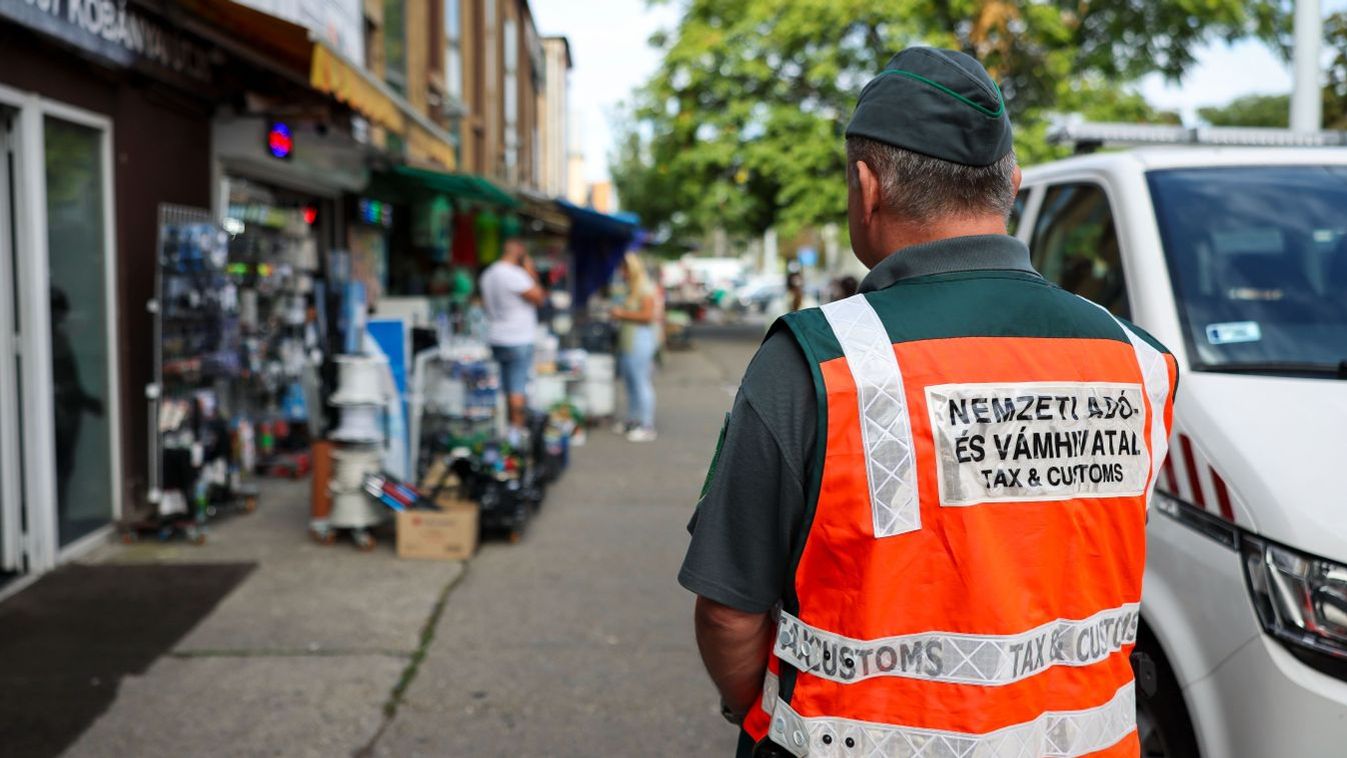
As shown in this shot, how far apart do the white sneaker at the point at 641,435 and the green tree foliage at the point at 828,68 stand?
45.6 feet

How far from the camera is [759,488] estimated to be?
1.69m

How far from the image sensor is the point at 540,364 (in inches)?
469

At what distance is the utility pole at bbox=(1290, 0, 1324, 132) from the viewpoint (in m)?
10.4

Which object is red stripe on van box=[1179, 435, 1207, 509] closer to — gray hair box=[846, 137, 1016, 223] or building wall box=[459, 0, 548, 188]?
gray hair box=[846, 137, 1016, 223]

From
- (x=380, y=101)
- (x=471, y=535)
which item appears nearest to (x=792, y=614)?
(x=471, y=535)

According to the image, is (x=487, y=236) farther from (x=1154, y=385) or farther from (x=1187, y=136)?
(x=1154, y=385)

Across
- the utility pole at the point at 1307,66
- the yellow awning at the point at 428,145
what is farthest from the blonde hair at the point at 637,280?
the utility pole at the point at 1307,66

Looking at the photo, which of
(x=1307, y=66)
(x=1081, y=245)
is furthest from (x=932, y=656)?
(x=1307, y=66)

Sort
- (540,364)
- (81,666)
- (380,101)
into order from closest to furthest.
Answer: (81,666)
(380,101)
(540,364)

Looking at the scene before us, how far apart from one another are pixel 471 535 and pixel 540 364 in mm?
5155

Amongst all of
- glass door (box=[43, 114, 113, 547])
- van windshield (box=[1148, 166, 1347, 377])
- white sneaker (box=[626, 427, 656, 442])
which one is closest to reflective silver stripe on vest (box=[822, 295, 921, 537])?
van windshield (box=[1148, 166, 1347, 377])

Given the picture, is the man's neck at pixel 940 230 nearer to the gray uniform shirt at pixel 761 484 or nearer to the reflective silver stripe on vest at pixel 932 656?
the gray uniform shirt at pixel 761 484

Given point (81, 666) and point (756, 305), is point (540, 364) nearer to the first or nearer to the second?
point (81, 666)

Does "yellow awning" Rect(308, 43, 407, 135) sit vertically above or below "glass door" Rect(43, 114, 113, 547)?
above
